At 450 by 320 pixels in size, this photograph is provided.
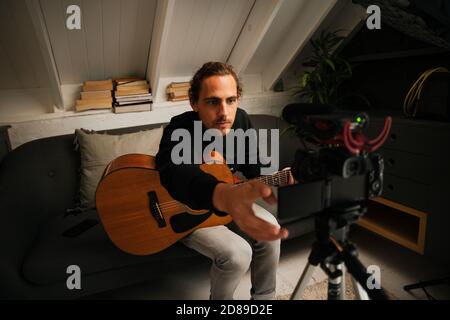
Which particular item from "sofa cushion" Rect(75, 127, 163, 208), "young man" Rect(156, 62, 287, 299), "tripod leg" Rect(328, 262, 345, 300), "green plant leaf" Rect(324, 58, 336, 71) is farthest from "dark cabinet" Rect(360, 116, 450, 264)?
"sofa cushion" Rect(75, 127, 163, 208)

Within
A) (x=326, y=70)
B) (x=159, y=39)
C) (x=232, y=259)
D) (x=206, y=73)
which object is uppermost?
(x=159, y=39)

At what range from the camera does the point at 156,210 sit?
1397 mm

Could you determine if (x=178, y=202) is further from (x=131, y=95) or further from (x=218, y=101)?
(x=131, y=95)

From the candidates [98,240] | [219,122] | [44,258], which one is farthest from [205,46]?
[44,258]

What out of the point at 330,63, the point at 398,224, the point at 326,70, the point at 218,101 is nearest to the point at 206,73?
the point at 218,101

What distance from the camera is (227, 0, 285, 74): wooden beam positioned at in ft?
6.77

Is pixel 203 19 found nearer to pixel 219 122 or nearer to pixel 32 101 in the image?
pixel 219 122

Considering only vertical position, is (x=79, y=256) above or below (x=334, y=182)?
below

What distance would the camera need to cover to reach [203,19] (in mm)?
2166

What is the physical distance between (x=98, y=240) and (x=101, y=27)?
4.55 feet

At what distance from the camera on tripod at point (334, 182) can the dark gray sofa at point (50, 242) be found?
36.2 inches

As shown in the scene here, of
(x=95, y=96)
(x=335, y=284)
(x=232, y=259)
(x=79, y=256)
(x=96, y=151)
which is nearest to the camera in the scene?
(x=335, y=284)

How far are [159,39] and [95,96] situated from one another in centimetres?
67
